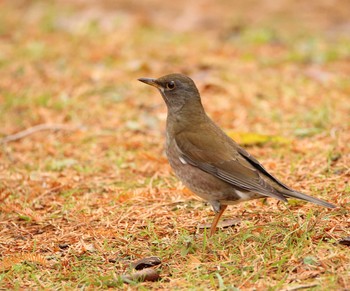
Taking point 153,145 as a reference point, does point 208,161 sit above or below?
above

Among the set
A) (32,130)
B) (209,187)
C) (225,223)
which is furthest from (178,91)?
(32,130)

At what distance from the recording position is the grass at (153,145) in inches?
175

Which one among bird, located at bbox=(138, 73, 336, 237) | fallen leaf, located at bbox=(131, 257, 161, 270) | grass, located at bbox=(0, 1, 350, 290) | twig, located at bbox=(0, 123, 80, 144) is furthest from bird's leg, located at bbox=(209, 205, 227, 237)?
twig, located at bbox=(0, 123, 80, 144)

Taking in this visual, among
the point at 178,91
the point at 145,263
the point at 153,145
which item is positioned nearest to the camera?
the point at 145,263

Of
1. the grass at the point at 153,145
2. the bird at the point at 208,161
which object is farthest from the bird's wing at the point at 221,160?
the grass at the point at 153,145

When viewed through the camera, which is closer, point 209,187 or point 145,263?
point 145,263

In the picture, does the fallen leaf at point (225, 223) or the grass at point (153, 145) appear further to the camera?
the fallen leaf at point (225, 223)

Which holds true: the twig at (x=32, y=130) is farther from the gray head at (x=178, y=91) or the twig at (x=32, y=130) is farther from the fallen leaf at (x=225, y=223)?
the fallen leaf at (x=225, y=223)

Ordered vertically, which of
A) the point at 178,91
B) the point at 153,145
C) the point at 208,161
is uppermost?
the point at 178,91

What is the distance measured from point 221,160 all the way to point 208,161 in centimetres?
11

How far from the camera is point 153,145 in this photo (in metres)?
7.39

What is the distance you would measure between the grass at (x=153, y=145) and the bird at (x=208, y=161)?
0.30 m

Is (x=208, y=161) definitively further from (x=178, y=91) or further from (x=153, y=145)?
(x=153, y=145)

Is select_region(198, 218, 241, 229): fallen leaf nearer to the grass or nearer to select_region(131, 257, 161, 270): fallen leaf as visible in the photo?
the grass
